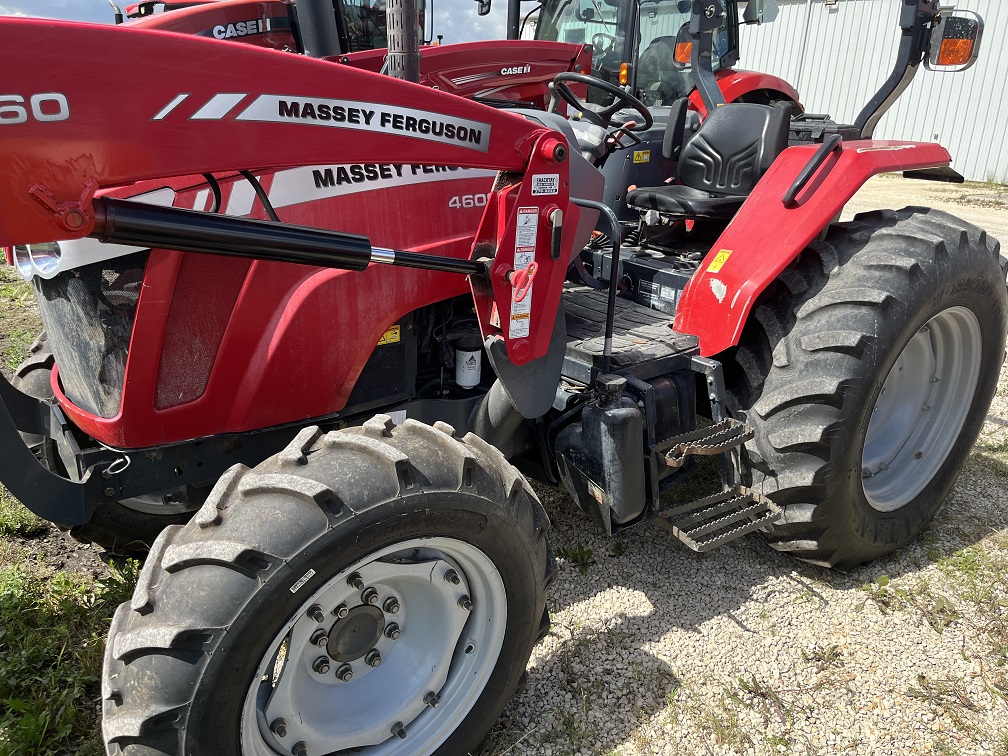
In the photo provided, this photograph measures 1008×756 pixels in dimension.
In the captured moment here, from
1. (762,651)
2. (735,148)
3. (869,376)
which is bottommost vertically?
(762,651)

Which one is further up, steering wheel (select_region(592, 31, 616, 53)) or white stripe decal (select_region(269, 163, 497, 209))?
steering wheel (select_region(592, 31, 616, 53))

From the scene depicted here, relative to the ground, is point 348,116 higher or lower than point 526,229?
higher

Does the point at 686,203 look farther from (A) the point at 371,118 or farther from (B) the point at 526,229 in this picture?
(A) the point at 371,118

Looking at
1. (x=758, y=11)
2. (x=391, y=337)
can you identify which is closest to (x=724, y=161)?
(x=391, y=337)

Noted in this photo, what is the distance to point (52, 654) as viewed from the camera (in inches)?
90.4

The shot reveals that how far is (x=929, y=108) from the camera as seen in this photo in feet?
46.2

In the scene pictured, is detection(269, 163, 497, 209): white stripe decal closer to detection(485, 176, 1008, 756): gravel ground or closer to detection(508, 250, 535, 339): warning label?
detection(508, 250, 535, 339): warning label

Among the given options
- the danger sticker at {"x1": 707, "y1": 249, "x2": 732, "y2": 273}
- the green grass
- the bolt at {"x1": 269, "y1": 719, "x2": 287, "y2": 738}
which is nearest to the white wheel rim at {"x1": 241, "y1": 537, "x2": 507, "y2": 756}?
the bolt at {"x1": 269, "y1": 719, "x2": 287, "y2": 738}

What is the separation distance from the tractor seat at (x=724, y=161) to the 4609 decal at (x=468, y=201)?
4.07 ft

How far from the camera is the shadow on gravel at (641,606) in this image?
218cm

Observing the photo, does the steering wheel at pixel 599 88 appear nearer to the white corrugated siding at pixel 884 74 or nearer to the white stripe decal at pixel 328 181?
the white stripe decal at pixel 328 181

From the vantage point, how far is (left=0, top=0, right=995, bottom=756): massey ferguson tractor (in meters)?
1.51

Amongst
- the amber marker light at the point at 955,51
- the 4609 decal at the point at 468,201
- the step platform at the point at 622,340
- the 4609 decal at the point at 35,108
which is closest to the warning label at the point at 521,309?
the 4609 decal at the point at 468,201

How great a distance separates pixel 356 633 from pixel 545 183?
1252 mm
